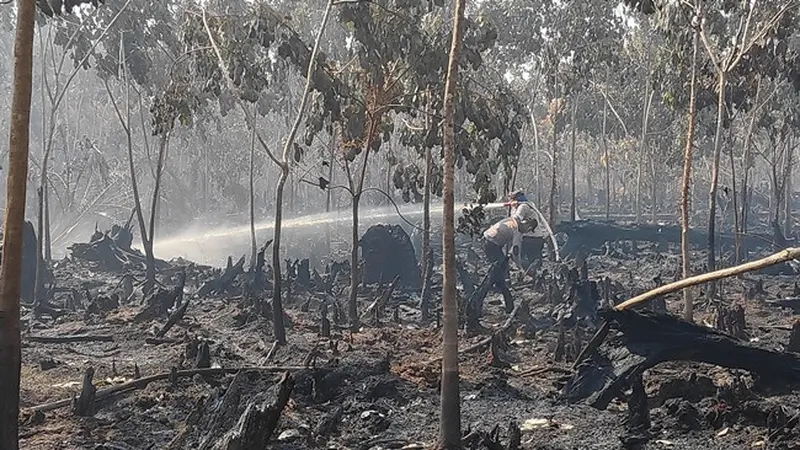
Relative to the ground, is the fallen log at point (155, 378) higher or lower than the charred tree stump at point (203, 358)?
lower

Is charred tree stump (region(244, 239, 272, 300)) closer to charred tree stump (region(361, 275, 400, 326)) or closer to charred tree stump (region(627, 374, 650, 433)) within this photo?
charred tree stump (region(361, 275, 400, 326))

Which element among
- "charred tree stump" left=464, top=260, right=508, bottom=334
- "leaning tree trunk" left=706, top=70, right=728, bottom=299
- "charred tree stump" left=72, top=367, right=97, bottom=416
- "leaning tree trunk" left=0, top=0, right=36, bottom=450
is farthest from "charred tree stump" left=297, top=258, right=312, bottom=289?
"leaning tree trunk" left=0, top=0, right=36, bottom=450

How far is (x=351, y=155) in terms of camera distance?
39.9 ft

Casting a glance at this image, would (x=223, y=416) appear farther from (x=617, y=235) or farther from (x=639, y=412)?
(x=617, y=235)

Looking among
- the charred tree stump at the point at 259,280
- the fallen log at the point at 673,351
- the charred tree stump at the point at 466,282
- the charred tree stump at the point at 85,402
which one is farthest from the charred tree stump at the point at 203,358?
the charred tree stump at the point at 466,282

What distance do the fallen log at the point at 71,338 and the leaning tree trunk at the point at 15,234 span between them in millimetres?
5674

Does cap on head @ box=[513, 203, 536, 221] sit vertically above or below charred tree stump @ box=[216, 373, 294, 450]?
above

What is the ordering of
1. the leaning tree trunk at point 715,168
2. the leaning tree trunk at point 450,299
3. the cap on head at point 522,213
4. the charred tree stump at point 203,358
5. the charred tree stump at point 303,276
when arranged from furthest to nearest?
1. the charred tree stump at point 303,276
2. the cap on head at point 522,213
3. the leaning tree trunk at point 715,168
4. the charred tree stump at point 203,358
5. the leaning tree trunk at point 450,299

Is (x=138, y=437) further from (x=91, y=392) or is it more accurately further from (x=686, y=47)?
(x=686, y=47)

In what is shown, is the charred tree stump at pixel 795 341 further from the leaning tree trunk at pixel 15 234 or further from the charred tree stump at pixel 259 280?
the charred tree stump at pixel 259 280

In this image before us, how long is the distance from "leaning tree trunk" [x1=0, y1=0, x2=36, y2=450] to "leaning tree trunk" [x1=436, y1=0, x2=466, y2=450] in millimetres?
2868

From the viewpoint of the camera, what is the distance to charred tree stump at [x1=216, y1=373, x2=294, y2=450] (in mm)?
4441

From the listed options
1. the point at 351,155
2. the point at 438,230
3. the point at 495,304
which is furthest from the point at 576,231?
the point at 351,155

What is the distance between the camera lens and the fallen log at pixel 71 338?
10.6 m
